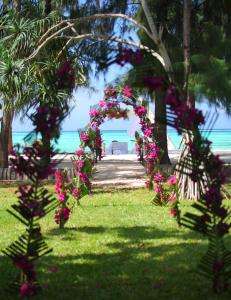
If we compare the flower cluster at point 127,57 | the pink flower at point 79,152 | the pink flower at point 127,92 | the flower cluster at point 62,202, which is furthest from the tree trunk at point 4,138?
the flower cluster at point 127,57

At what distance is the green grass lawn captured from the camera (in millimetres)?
4270

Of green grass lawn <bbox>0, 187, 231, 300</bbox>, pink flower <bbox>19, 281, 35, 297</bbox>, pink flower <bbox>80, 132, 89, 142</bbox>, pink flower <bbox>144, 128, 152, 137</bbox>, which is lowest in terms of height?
green grass lawn <bbox>0, 187, 231, 300</bbox>

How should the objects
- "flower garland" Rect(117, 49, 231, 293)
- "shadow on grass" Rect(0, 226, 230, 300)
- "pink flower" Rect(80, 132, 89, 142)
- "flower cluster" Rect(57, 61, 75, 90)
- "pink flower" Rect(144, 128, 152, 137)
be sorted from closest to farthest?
"flower garland" Rect(117, 49, 231, 293) < "flower cluster" Rect(57, 61, 75, 90) < "shadow on grass" Rect(0, 226, 230, 300) < "pink flower" Rect(80, 132, 89, 142) < "pink flower" Rect(144, 128, 152, 137)

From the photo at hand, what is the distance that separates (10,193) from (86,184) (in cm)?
340

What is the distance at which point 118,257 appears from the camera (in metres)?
5.56

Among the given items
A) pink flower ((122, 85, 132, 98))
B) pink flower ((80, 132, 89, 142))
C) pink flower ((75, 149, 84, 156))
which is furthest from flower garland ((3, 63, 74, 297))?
pink flower ((80, 132, 89, 142))

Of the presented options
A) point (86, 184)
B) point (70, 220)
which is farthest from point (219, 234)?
point (86, 184)

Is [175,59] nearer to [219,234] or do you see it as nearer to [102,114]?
[102,114]

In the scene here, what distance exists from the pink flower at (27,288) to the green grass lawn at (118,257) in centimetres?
27

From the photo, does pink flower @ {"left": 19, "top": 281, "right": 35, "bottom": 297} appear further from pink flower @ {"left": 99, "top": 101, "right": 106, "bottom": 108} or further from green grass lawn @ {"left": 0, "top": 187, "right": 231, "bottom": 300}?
pink flower @ {"left": 99, "top": 101, "right": 106, "bottom": 108}

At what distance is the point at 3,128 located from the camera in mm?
15938

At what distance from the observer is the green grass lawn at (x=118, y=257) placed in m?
4.27

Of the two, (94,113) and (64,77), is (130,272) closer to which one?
(64,77)

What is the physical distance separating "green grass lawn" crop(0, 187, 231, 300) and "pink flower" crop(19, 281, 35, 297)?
0.90 ft
